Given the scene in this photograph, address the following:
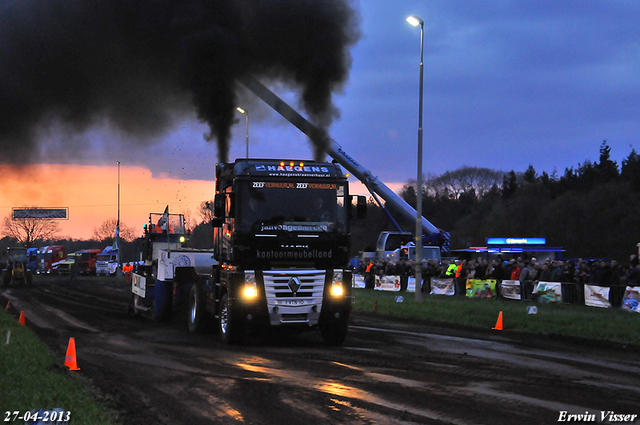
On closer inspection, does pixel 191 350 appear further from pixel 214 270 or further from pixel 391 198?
pixel 391 198

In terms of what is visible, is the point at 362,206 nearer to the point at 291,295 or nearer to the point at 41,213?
the point at 291,295

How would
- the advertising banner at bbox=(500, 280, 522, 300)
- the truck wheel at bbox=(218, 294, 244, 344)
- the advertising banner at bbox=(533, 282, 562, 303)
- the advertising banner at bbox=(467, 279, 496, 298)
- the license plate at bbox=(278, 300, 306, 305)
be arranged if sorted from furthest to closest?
the advertising banner at bbox=(467, 279, 496, 298), the advertising banner at bbox=(500, 280, 522, 300), the advertising banner at bbox=(533, 282, 562, 303), the truck wheel at bbox=(218, 294, 244, 344), the license plate at bbox=(278, 300, 306, 305)

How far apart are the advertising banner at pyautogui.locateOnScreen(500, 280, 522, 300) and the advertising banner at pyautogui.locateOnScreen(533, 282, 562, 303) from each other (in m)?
0.84

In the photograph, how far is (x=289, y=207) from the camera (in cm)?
1216

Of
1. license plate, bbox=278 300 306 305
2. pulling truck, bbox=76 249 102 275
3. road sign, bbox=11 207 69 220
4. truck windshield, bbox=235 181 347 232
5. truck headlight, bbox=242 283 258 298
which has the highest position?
road sign, bbox=11 207 69 220

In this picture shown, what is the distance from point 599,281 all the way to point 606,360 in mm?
9670

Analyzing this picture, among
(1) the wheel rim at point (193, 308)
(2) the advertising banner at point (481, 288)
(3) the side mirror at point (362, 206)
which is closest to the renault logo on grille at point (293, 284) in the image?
(3) the side mirror at point (362, 206)

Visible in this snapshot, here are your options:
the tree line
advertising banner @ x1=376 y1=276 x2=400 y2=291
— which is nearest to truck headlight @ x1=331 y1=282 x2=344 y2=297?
advertising banner @ x1=376 y1=276 x2=400 y2=291

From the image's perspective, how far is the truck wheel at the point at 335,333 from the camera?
12.7 metres

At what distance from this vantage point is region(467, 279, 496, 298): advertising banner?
23.2 metres

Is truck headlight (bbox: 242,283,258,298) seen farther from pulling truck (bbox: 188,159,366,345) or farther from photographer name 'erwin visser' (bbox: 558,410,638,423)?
photographer name 'erwin visser' (bbox: 558,410,638,423)

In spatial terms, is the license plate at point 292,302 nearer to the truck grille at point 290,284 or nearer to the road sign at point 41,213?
the truck grille at point 290,284

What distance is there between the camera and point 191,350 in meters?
12.0

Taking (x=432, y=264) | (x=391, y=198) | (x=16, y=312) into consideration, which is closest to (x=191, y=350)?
(x=16, y=312)
